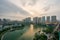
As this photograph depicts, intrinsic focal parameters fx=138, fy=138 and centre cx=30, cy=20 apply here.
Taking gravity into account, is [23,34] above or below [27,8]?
below

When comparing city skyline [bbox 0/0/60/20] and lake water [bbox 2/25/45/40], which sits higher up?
city skyline [bbox 0/0/60/20]

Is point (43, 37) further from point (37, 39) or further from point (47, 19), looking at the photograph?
point (47, 19)

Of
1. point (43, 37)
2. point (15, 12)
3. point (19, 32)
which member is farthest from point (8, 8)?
point (43, 37)

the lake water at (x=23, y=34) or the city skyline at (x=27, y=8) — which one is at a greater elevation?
the city skyline at (x=27, y=8)
